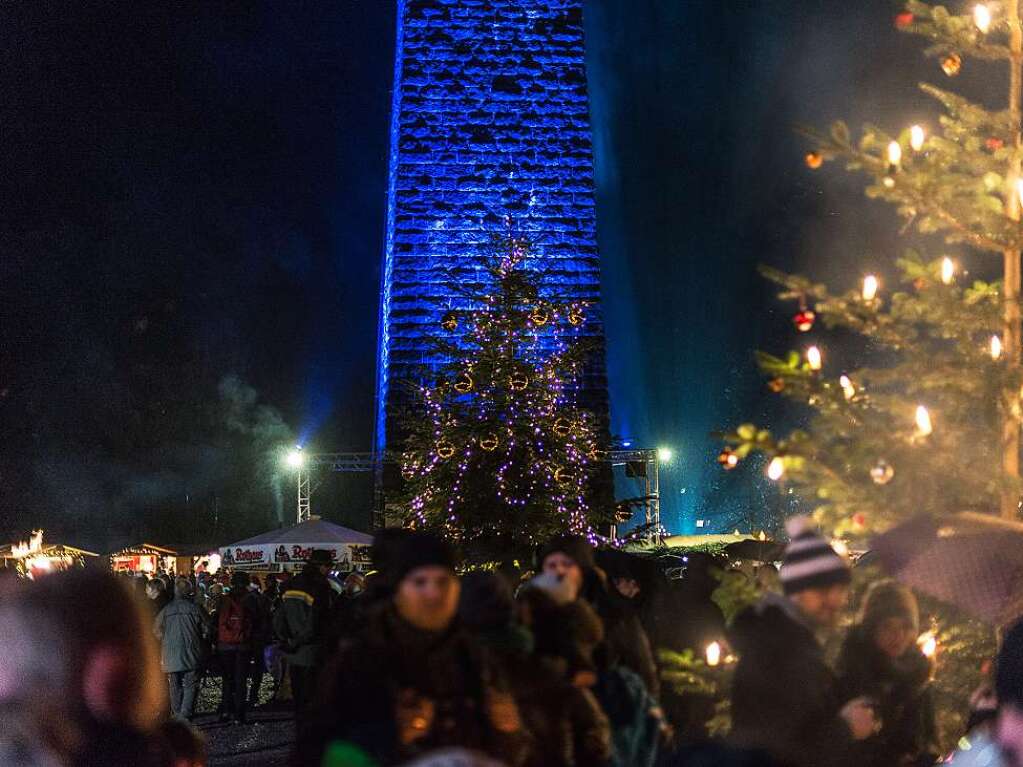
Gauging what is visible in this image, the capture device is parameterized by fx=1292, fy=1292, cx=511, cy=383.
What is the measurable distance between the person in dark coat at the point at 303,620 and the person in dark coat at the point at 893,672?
7988mm

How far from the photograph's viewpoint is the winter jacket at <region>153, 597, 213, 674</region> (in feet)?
41.0

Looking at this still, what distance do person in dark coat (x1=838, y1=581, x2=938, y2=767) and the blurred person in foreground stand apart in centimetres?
313

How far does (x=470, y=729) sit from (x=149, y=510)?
152 feet

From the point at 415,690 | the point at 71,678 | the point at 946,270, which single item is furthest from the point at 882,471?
the point at 71,678

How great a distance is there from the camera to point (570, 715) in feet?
13.8

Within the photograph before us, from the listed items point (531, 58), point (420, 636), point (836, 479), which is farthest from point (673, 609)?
point (531, 58)

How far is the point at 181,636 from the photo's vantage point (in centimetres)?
1253

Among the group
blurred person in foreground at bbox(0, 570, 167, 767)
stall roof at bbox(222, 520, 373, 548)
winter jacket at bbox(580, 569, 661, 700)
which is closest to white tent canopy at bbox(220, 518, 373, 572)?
stall roof at bbox(222, 520, 373, 548)

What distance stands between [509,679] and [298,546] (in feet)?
53.4

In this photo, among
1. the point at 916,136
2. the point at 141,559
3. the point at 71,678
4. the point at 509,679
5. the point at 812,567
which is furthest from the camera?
the point at 141,559

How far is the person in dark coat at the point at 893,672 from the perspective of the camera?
5023mm

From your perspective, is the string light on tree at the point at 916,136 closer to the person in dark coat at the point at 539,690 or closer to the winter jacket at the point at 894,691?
the winter jacket at the point at 894,691

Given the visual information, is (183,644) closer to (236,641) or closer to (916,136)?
(236,641)

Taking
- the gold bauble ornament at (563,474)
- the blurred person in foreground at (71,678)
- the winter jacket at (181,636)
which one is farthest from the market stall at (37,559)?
the gold bauble ornament at (563,474)
